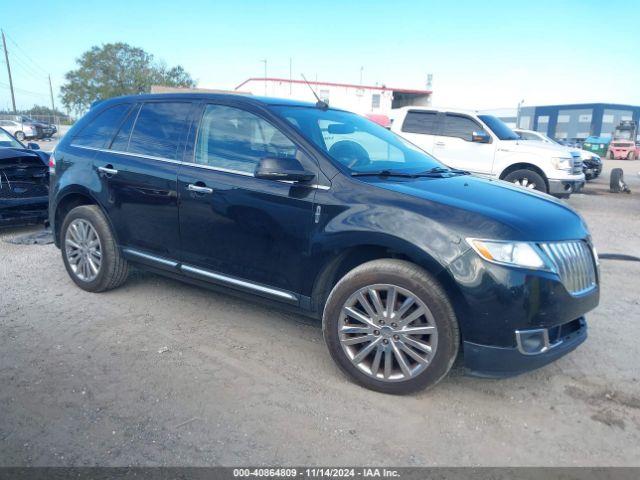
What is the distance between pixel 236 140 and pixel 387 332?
5.87 feet

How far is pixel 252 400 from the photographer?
3.01m

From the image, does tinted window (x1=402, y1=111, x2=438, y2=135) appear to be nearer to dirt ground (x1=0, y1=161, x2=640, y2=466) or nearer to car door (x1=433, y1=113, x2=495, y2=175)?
car door (x1=433, y1=113, x2=495, y2=175)

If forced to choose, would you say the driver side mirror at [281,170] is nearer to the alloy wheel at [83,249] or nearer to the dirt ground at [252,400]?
the dirt ground at [252,400]

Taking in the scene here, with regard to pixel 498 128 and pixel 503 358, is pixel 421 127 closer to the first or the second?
pixel 498 128

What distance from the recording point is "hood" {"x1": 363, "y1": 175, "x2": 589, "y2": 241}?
9.31ft

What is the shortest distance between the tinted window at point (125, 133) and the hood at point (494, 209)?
2285 millimetres

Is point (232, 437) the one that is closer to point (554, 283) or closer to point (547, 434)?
point (547, 434)

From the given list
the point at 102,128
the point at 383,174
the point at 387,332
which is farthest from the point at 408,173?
the point at 102,128

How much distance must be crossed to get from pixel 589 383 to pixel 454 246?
1455 mm

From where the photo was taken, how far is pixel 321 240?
324 cm

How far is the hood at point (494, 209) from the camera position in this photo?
112 inches

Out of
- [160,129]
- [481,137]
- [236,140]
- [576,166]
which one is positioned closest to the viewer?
[236,140]

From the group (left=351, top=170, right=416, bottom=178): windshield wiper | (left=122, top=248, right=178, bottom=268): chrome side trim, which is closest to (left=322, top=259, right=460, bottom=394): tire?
(left=351, top=170, right=416, bottom=178): windshield wiper

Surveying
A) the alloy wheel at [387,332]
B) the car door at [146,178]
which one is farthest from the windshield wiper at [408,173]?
the car door at [146,178]
